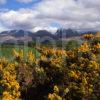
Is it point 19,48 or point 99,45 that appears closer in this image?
point 99,45

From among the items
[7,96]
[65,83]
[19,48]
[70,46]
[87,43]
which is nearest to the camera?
[7,96]

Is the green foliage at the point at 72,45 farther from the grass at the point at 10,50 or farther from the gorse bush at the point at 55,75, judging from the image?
the grass at the point at 10,50

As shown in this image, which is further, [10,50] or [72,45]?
[10,50]

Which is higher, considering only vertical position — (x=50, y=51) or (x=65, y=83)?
(x=50, y=51)

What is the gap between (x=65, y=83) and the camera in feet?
65.8

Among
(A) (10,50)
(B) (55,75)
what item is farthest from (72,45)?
(A) (10,50)

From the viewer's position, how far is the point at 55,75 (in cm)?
2117

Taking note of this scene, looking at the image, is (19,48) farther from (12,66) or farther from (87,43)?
(87,43)

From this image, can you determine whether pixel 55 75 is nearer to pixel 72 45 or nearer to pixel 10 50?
pixel 72 45

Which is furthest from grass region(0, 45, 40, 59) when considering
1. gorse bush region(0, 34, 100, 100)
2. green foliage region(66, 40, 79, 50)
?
green foliage region(66, 40, 79, 50)

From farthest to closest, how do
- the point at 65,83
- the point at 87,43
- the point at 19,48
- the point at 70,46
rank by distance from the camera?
the point at 19,48, the point at 70,46, the point at 87,43, the point at 65,83

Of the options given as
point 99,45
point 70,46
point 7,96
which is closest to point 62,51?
point 70,46

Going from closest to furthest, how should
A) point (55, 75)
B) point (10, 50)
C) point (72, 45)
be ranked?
1. point (55, 75)
2. point (72, 45)
3. point (10, 50)

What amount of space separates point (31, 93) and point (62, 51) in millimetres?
3342
